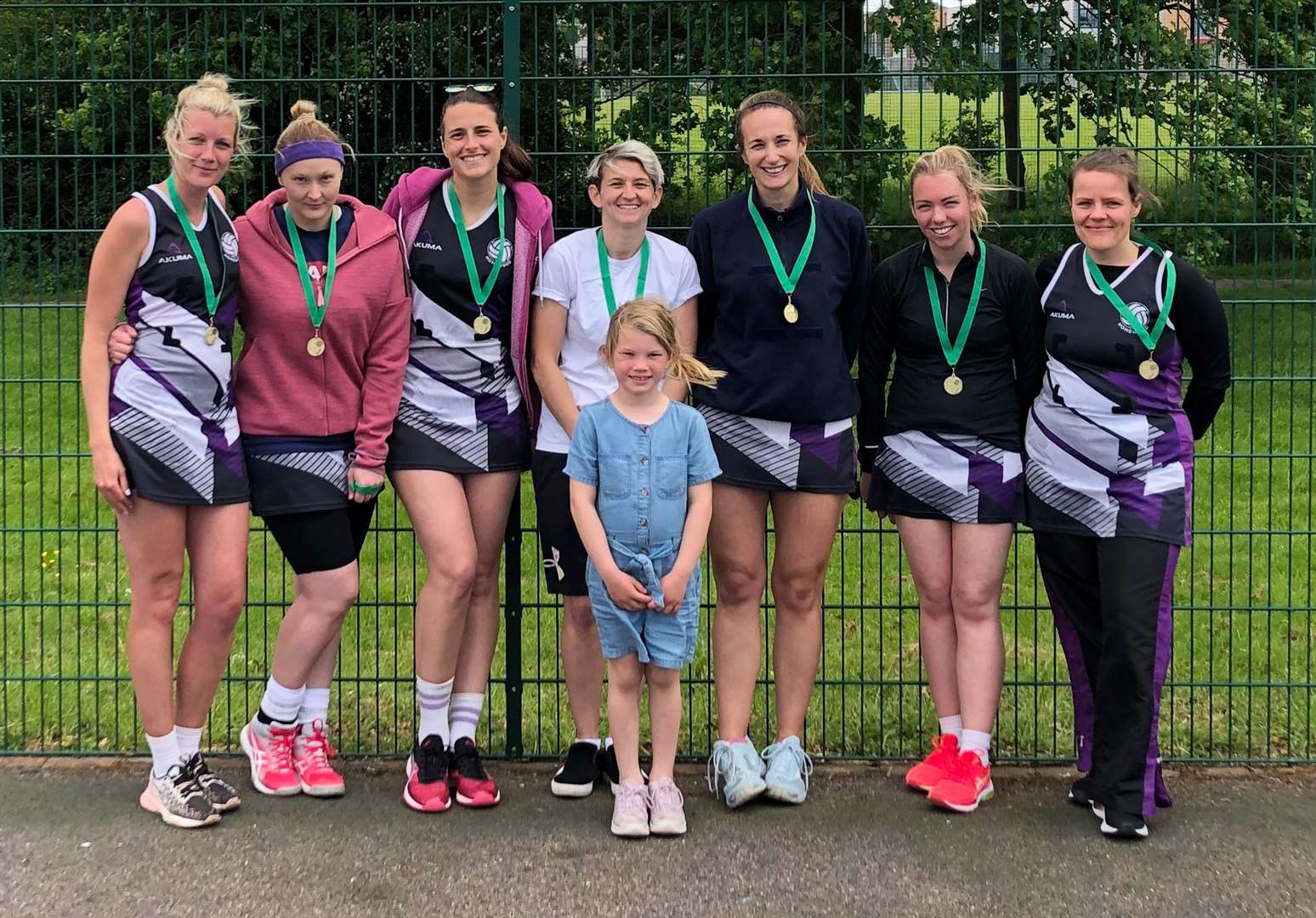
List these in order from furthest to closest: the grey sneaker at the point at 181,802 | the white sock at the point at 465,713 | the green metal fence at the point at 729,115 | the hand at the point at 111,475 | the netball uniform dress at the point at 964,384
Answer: the green metal fence at the point at 729,115
the white sock at the point at 465,713
the netball uniform dress at the point at 964,384
the grey sneaker at the point at 181,802
the hand at the point at 111,475

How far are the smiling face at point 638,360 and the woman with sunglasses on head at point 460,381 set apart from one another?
A: 48cm

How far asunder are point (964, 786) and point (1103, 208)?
1842 mm

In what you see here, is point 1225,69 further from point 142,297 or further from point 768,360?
point 142,297

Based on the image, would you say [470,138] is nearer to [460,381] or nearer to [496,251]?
[496,251]

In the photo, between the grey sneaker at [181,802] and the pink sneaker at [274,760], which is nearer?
the grey sneaker at [181,802]

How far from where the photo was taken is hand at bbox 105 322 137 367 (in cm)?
444

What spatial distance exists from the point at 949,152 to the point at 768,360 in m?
0.86

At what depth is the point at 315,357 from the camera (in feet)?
15.2

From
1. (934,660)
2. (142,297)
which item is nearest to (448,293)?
(142,297)

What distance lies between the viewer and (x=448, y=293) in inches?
185

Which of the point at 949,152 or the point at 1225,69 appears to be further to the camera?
the point at 1225,69

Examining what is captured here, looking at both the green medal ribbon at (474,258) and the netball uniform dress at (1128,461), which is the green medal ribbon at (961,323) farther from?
the green medal ribbon at (474,258)

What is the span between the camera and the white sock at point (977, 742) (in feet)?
15.9

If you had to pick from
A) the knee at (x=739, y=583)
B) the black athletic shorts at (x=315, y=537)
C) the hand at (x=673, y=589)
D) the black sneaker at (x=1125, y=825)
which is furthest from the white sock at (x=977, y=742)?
the black athletic shorts at (x=315, y=537)
